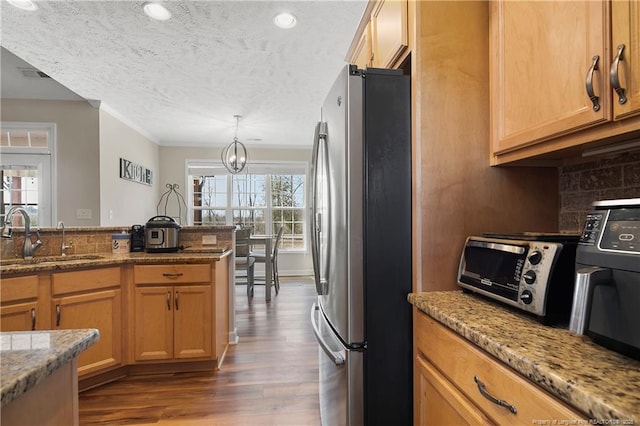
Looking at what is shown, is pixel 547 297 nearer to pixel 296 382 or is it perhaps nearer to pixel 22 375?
pixel 22 375

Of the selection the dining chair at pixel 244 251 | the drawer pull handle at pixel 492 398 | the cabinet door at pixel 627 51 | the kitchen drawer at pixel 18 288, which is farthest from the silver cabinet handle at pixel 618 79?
the dining chair at pixel 244 251

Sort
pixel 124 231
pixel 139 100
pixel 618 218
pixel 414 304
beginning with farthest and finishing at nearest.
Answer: pixel 139 100 → pixel 124 231 → pixel 414 304 → pixel 618 218

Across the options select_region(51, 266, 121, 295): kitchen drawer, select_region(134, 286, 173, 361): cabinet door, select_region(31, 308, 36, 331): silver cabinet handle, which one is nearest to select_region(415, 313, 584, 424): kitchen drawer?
select_region(134, 286, 173, 361): cabinet door

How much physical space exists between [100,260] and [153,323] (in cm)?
58

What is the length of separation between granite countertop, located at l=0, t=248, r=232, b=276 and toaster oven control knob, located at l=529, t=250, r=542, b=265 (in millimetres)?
2046

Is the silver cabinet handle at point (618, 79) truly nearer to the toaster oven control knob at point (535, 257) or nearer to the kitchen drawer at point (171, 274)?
the toaster oven control knob at point (535, 257)

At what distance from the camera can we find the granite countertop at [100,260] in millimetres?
2024

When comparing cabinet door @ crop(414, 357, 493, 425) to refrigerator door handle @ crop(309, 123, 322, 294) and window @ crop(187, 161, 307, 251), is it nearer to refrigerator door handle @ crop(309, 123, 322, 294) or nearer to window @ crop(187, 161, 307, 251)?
refrigerator door handle @ crop(309, 123, 322, 294)

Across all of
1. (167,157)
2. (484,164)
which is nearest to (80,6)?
(484,164)

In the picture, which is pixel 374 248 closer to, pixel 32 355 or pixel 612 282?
pixel 612 282

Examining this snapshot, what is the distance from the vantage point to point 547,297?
0.89m

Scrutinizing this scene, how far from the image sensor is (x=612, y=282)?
694mm

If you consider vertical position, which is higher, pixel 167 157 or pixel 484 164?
pixel 167 157

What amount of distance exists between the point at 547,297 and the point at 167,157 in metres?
6.25
